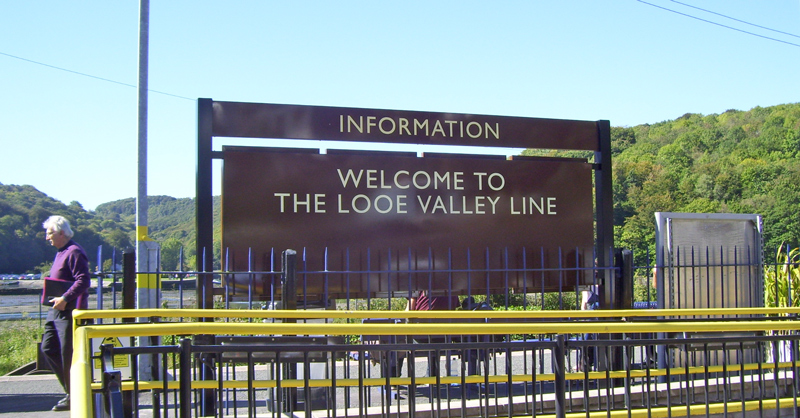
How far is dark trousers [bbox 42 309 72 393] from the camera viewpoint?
242 inches

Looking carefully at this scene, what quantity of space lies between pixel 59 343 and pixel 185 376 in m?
3.26

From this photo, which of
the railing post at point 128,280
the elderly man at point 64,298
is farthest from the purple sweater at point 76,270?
the railing post at point 128,280

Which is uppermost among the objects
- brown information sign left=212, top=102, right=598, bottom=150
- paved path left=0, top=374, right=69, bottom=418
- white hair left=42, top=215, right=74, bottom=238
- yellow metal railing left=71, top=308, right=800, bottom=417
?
brown information sign left=212, top=102, right=598, bottom=150

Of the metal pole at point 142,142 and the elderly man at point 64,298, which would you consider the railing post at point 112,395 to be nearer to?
the elderly man at point 64,298

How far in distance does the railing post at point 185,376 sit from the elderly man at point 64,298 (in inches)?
117

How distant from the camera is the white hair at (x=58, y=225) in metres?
6.37

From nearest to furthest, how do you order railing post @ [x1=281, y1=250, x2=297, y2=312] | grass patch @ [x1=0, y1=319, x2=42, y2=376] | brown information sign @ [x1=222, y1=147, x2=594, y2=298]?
1. railing post @ [x1=281, y1=250, x2=297, y2=312]
2. brown information sign @ [x1=222, y1=147, x2=594, y2=298]
3. grass patch @ [x1=0, y1=319, x2=42, y2=376]

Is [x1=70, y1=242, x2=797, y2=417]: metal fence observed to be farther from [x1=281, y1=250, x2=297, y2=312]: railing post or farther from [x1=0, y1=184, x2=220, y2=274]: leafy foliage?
[x1=0, y1=184, x2=220, y2=274]: leafy foliage

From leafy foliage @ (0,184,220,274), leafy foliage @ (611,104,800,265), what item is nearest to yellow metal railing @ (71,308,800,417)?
leafy foliage @ (0,184,220,274)

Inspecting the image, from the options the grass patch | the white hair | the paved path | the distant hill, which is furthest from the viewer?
the distant hill

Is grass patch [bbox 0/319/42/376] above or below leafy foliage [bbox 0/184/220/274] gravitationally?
below

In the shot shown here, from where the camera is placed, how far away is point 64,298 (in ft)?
20.0

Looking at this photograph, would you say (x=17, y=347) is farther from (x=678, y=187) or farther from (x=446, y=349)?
(x=678, y=187)

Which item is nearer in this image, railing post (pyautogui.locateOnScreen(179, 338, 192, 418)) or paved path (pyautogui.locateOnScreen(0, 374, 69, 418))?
railing post (pyautogui.locateOnScreen(179, 338, 192, 418))
